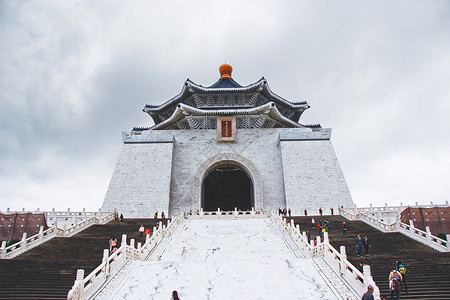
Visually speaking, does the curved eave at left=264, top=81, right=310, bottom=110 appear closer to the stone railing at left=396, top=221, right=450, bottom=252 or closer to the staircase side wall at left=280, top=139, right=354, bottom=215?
the staircase side wall at left=280, top=139, right=354, bottom=215

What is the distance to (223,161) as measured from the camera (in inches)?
1045

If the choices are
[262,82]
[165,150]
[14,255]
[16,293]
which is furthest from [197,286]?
[262,82]

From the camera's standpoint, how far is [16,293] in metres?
8.32

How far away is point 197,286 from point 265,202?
656 inches

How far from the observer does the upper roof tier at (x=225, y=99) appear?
28.5 meters

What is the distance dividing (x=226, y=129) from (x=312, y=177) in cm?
753

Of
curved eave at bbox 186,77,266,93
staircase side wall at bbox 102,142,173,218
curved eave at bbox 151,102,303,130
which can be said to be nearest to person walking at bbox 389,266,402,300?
staircase side wall at bbox 102,142,173,218

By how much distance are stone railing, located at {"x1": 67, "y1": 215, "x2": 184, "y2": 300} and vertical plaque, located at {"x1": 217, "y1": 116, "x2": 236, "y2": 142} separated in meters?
13.4

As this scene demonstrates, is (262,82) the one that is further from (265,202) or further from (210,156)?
(265,202)

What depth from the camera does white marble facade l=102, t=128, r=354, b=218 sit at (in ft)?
77.7

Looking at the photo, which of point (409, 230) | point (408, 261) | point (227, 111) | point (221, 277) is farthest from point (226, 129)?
point (221, 277)

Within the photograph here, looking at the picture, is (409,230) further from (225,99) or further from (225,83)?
(225,83)

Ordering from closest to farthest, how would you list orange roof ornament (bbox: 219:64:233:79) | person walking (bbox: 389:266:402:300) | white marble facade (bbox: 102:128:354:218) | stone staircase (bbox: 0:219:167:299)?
person walking (bbox: 389:266:402:300) < stone staircase (bbox: 0:219:167:299) < white marble facade (bbox: 102:128:354:218) < orange roof ornament (bbox: 219:64:233:79)

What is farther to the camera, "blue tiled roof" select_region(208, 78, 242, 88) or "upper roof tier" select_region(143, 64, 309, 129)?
"blue tiled roof" select_region(208, 78, 242, 88)
